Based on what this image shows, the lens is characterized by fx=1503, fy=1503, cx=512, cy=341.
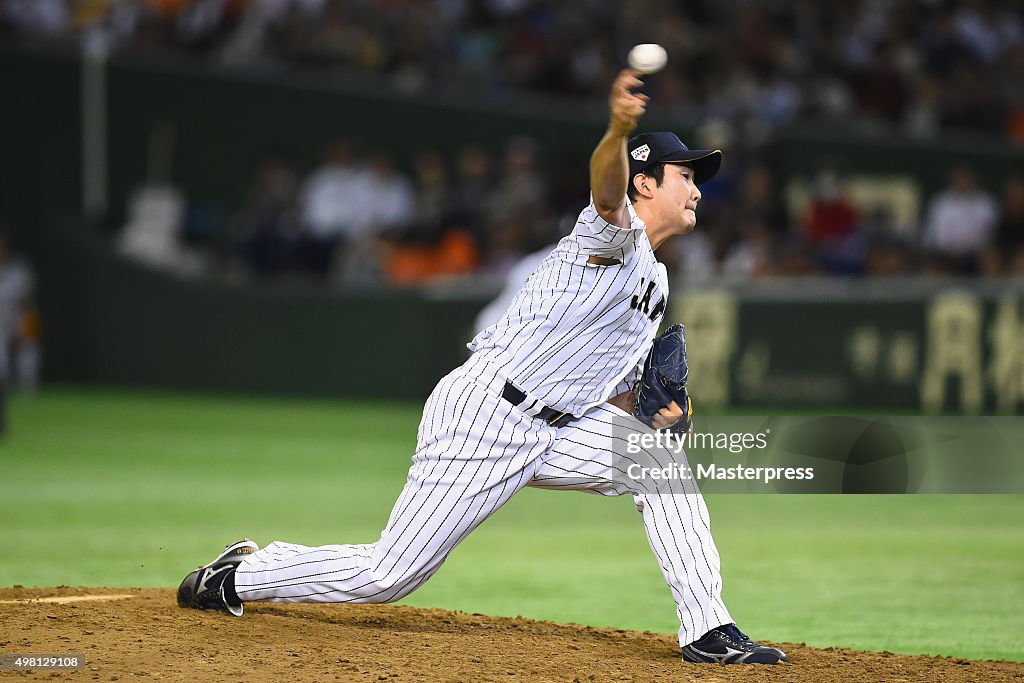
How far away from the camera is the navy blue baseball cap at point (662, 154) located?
5.33m

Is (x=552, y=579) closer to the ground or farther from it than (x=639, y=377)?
closer to the ground

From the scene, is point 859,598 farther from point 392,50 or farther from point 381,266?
point 392,50

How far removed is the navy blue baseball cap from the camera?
5.33m

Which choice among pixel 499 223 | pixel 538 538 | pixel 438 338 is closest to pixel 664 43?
pixel 499 223

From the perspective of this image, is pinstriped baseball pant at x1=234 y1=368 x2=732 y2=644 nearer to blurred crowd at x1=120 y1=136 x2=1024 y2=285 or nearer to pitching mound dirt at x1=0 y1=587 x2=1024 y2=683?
pitching mound dirt at x1=0 y1=587 x2=1024 y2=683

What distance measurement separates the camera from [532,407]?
17.5 feet

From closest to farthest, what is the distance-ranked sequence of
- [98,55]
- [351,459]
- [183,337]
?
[351,459]
[183,337]
[98,55]

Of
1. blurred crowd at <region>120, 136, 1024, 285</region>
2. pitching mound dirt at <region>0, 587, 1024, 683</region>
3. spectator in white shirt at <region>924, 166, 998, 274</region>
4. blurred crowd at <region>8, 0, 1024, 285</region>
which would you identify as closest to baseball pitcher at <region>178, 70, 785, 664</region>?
pitching mound dirt at <region>0, 587, 1024, 683</region>

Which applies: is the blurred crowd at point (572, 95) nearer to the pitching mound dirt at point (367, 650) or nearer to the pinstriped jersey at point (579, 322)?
the pitching mound dirt at point (367, 650)

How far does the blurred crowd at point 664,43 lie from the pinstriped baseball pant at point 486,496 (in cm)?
1385

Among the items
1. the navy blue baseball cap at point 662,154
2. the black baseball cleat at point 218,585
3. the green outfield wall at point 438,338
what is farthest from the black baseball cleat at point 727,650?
the green outfield wall at point 438,338

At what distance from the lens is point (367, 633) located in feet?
18.8

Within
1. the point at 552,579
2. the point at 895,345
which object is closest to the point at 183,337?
the point at 895,345

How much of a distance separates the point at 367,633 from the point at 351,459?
7683mm
